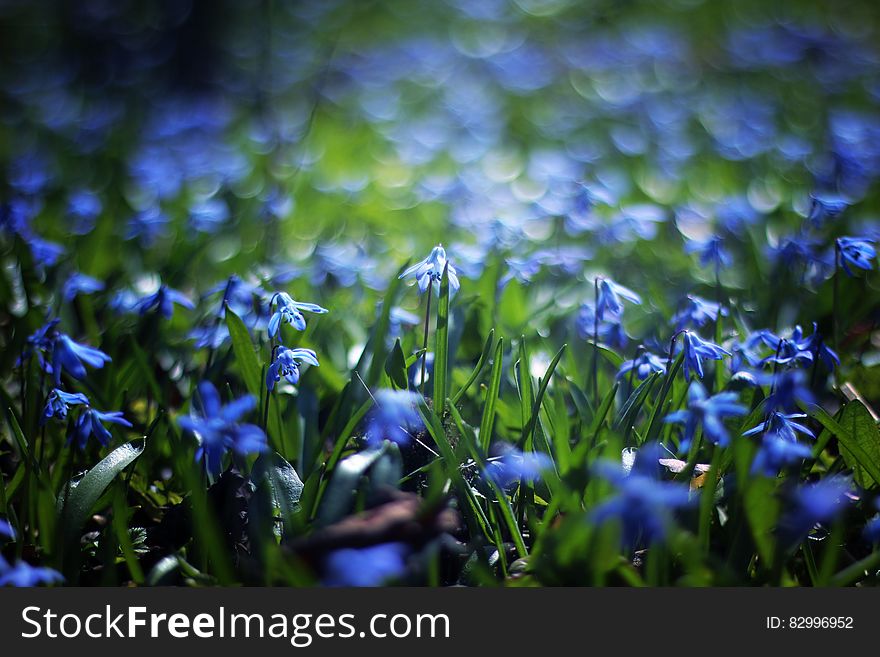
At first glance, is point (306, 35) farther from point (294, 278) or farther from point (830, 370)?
point (830, 370)

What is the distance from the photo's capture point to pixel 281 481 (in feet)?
5.04

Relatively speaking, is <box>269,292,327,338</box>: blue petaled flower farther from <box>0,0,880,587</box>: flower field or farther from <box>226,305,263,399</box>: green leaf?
<box>226,305,263,399</box>: green leaf

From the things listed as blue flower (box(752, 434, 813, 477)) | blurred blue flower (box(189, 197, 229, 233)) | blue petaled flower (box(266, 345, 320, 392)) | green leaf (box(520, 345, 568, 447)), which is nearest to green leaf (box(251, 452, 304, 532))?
blue petaled flower (box(266, 345, 320, 392))

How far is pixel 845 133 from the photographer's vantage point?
14.4 ft

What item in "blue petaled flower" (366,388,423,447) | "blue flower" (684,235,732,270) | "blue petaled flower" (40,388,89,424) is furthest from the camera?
"blue flower" (684,235,732,270)

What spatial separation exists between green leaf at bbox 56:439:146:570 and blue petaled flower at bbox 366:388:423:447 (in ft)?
1.73

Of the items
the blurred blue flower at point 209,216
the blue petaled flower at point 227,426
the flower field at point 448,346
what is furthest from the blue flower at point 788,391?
the blurred blue flower at point 209,216

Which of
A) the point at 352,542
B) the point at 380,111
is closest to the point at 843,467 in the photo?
the point at 352,542

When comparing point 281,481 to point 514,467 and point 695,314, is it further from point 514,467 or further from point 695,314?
point 695,314

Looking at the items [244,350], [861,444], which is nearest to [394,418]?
[244,350]

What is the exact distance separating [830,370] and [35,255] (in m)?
2.51

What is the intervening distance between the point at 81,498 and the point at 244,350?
0.47 meters

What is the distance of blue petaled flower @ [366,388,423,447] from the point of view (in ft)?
4.72

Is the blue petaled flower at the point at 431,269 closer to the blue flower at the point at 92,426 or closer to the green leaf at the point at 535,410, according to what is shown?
the green leaf at the point at 535,410
